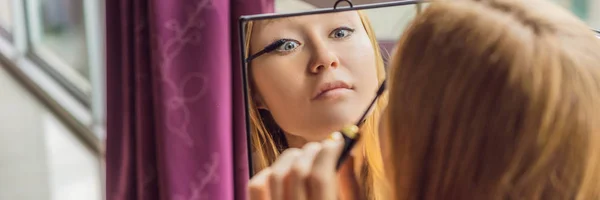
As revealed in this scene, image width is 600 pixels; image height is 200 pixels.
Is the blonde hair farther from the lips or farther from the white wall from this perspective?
the white wall

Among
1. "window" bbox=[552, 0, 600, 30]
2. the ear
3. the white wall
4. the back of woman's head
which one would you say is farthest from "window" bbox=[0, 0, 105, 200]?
the back of woman's head

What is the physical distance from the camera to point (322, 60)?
0.88 m

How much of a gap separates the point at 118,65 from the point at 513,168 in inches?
38.4

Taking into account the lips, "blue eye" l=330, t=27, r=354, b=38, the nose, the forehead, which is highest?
the forehead

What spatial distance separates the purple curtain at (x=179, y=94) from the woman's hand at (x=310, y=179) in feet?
1.75

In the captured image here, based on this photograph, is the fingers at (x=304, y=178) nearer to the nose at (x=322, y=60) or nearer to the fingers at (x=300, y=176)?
the fingers at (x=300, y=176)

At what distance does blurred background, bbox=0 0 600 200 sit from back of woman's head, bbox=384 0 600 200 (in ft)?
4.27

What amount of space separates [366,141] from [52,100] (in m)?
2.26

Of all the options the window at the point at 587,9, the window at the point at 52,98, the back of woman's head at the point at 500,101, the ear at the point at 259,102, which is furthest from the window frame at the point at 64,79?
the back of woman's head at the point at 500,101

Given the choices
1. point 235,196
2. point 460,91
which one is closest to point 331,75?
point 460,91

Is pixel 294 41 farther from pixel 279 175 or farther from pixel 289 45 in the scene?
pixel 279 175

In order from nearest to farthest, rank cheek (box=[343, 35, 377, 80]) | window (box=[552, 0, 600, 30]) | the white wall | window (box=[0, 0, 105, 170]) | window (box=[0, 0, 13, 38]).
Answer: cheek (box=[343, 35, 377, 80]) → window (box=[552, 0, 600, 30]) → the white wall → window (box=[0, 0, 105, 170]) → window (box=[0, 0, 13, 38])

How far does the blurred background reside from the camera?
2312 mm

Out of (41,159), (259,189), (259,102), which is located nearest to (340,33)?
(259,102)
